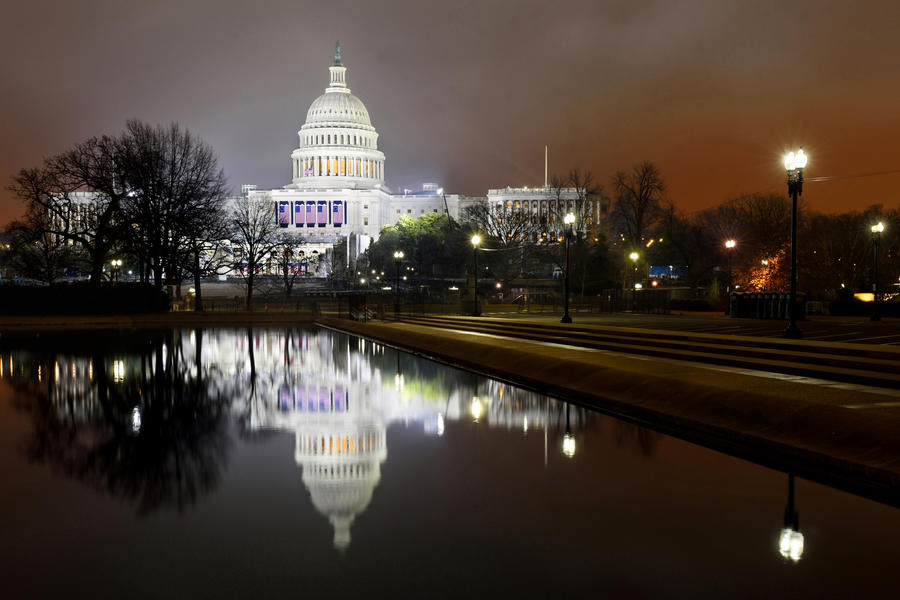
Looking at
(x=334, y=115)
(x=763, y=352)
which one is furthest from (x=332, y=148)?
(x=763, y=352)

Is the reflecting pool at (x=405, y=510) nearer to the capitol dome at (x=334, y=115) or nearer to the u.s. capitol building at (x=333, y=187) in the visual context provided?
the u.s. capitol building at (x=333, y=187)

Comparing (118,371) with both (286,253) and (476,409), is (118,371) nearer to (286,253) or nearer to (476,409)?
(476,409)

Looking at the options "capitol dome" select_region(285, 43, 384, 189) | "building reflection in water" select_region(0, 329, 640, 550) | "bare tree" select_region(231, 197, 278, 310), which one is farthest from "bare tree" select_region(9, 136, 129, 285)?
"capitol dome" select_region(285, 43, 384, 189)

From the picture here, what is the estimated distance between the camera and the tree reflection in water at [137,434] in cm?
836

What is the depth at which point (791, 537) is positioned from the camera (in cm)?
654

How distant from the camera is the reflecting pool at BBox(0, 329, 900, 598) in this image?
5.58 m

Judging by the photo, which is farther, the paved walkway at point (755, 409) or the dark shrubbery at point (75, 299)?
the dark shrubbery at point (75, 299)

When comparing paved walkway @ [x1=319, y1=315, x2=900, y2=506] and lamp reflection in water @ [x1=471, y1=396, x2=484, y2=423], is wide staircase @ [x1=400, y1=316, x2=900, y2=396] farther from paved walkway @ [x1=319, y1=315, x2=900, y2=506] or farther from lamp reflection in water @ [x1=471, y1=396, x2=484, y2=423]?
lamp reflection in water @ [x1=471, y1=396, x2=484, y2=423]

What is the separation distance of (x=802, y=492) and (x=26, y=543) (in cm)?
714

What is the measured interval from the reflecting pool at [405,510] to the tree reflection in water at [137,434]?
0.16 feet

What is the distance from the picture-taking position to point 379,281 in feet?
391

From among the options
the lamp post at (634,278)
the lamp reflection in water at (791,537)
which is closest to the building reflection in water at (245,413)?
the lamp reflection in water at (791,537)

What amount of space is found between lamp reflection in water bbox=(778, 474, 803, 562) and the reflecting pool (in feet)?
0.08

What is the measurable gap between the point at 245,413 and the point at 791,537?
9.32 metres
